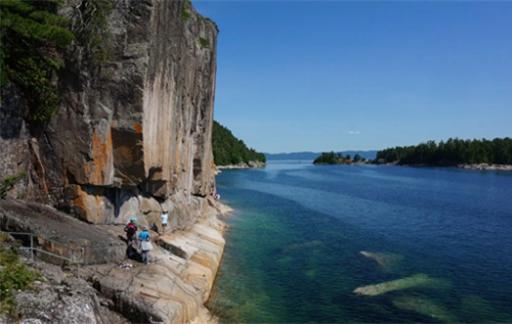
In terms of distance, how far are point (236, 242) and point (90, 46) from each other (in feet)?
66.9

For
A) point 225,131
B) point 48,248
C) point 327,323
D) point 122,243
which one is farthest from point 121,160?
point 225,131

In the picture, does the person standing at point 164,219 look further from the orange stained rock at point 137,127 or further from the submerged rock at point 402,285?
the submerged rock at point 402,285

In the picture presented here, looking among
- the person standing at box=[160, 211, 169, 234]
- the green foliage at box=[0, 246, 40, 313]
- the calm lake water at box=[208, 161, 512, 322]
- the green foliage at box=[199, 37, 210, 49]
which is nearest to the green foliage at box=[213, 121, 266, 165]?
the calm lake water at box=[208, 161, 512, 322]

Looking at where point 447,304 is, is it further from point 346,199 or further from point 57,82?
point 346,199

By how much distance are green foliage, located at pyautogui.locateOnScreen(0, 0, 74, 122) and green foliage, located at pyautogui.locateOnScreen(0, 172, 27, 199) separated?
317 cm

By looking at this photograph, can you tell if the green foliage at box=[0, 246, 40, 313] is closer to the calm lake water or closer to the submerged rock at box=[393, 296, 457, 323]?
the calm lake water

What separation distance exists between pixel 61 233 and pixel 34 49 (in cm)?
991

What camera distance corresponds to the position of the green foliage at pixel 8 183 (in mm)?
19281

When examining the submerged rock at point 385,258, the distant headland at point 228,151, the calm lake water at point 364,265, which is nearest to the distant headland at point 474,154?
the distant headland at point 228,151

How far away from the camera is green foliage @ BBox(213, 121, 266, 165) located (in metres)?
163

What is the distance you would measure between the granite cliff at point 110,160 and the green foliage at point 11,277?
2521mm

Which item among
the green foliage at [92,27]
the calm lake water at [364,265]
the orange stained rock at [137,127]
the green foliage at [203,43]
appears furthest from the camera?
the green foliage at [203,43]

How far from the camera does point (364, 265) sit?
29359 millimetres

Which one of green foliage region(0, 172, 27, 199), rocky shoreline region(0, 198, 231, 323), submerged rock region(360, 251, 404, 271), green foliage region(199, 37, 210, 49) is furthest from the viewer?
green foliage region(199, 37, 210, 49)
